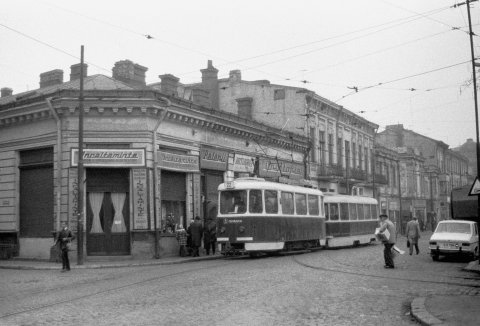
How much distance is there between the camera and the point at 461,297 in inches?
423

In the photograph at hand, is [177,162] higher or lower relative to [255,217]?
higher

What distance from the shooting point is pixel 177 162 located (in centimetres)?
2519

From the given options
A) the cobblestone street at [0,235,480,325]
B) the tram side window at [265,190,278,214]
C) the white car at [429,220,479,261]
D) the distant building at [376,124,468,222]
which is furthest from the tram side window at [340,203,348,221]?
the distant building at [376,124,468,222]

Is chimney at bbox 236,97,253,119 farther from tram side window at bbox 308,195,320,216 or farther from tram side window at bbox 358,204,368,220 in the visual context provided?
tram side window at bbox 308,195,320,216

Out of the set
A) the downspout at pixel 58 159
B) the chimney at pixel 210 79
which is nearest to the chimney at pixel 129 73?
the downspout at pixel 58 159

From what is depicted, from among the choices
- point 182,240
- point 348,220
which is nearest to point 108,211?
point 182,240

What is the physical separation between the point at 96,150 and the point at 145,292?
11.8 m

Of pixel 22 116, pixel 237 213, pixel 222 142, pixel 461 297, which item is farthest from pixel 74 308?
pixel 222 142

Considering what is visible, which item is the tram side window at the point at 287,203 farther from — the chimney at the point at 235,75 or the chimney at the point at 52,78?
the chimney at the point at 235,75

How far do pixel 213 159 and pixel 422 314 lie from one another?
65.4ft

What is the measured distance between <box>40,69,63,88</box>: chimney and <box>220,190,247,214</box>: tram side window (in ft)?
45.0

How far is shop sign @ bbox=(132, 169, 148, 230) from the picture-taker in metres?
23.2

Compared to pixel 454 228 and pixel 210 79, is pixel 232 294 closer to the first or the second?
pixel 454 228

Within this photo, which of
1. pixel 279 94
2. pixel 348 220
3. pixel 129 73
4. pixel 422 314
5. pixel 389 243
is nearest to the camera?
pixel 422 314
